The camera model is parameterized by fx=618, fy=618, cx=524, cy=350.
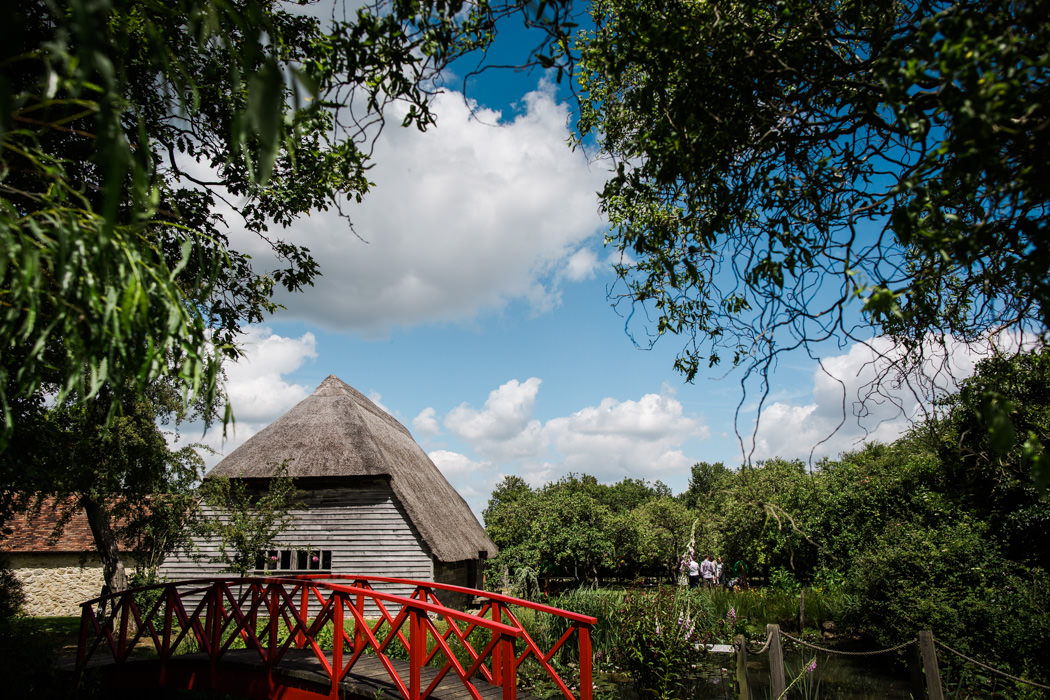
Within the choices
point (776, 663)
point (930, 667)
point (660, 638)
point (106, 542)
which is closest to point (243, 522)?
point (106, 542)

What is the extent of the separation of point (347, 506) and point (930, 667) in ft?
44.6

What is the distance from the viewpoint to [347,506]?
1681cm

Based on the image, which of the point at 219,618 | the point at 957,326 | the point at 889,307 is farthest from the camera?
the point at 219,618

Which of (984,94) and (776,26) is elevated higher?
(776,26)

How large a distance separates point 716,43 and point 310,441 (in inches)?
661

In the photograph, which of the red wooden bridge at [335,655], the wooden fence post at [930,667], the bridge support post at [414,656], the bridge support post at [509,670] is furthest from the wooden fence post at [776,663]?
the bridge support post at [414,656]

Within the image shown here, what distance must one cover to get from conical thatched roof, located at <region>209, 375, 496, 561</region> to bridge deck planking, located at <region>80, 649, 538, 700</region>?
8200mm

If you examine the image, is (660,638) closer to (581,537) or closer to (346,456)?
(346,456)

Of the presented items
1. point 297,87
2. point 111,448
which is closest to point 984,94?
point 297,87

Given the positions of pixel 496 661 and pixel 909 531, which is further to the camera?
pixel 909 531

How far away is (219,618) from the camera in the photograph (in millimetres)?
7574

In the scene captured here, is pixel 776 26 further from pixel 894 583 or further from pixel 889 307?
pixel 894 583

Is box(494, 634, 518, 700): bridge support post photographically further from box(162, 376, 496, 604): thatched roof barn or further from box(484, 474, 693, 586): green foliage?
box(484, 474, 693, 586): green foliage

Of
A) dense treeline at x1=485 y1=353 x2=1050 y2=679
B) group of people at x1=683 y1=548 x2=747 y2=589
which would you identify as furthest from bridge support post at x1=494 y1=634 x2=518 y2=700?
group of people at x1=683 y1=548 x2=747 y2=589
